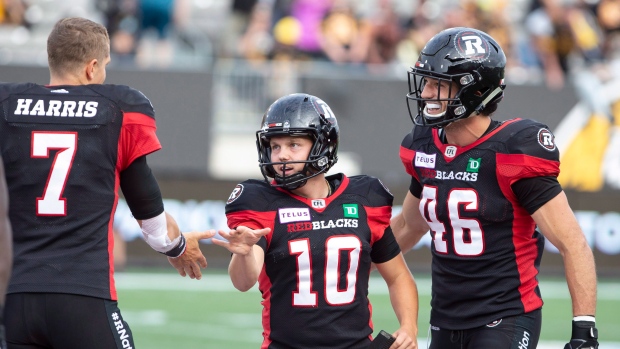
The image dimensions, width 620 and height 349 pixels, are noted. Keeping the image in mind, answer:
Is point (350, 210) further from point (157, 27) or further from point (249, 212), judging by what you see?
point (157, 27)

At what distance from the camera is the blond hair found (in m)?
4.28

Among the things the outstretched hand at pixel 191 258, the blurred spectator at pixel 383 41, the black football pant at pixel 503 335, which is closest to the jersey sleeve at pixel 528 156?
the black football pant at pixel 503 335

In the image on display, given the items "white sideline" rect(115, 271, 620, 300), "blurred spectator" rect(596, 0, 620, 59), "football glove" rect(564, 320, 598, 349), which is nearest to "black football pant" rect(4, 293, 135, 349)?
"football glove" rect(564, 320, 598, 349)

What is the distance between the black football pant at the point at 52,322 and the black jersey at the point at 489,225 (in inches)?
64.9

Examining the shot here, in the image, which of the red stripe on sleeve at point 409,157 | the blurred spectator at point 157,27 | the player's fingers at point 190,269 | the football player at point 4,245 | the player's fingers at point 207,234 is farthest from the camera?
the blurred spectator at point 157,27

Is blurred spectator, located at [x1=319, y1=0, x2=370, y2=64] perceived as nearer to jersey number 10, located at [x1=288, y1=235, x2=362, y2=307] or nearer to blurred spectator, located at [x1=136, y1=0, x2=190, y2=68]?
blurred spectator, located at [x1=136, y1=0, x2=190, y2=68]

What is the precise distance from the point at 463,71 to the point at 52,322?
2.18 metres

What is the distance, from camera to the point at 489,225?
468 cm

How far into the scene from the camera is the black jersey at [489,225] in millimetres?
4605

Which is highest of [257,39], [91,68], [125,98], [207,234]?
[257,39]

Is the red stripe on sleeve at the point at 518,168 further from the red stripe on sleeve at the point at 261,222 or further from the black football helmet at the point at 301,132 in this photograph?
the red stripe on sleeve at the point at 261,222

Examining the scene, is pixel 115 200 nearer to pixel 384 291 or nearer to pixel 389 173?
pixel 384 291

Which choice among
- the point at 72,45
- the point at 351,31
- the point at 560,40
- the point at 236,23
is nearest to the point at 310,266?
the point at 72,45

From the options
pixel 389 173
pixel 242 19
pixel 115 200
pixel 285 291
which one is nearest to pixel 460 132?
pixel 285 291
